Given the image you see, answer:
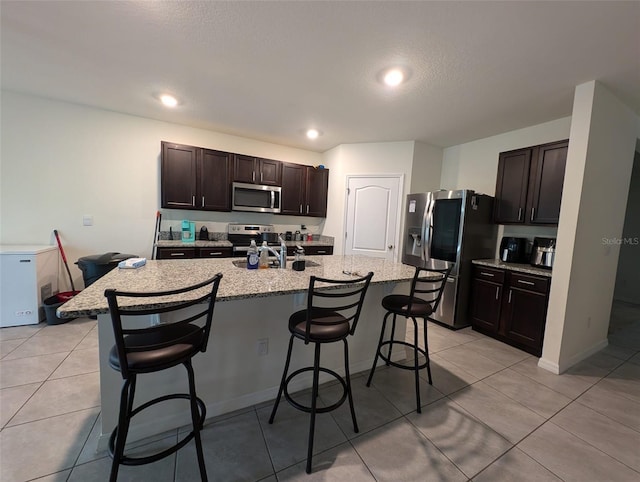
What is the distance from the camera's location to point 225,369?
1.72 metres

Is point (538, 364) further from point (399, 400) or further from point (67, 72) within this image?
point (67, 72)

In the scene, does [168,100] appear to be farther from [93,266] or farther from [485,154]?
[485,154]

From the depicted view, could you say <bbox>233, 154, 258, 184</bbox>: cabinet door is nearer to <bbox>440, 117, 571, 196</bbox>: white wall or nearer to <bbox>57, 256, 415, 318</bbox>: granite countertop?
<bbox>57, 256, 415, 318</bbox>: granite countertop

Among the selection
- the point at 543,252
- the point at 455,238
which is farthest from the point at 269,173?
the point at 543,252

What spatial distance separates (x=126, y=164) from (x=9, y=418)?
9.84 ft

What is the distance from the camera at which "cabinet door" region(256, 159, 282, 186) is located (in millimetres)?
4109

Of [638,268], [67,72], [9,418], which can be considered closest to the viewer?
[9,418]

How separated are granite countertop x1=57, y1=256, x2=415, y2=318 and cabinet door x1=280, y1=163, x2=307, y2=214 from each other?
223cm

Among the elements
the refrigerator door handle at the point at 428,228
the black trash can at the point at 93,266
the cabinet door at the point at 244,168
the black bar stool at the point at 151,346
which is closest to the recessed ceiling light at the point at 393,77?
Result: the refrigerator door handle at the point at 428,228

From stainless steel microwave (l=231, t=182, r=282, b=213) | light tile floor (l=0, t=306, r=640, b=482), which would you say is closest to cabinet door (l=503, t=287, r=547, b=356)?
light tile floor (l=0, t=306, r=640, b=482)

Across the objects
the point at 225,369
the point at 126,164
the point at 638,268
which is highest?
the point at 126,164

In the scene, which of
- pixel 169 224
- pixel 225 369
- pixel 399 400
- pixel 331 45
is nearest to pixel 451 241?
pixel 399 400

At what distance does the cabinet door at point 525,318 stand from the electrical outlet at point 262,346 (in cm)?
280

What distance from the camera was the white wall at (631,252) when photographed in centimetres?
459
